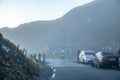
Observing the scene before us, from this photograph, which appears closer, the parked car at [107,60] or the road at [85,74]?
the road at [85,74]

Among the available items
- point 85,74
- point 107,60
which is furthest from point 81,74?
point 107,60

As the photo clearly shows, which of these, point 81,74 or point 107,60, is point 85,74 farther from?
point 107,60

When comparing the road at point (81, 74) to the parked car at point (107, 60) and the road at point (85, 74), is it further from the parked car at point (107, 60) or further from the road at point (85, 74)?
the parked car at point (107, 60)

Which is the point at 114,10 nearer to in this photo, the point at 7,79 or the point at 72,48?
the point at 72,48

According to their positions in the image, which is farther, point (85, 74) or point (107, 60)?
point (107, 60)

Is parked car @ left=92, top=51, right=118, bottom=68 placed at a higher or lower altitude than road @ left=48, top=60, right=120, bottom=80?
higher

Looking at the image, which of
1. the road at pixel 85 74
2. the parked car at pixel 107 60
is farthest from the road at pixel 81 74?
the parked car at pixel 107 60

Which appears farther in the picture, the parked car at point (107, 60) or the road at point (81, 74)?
the parked car at point (107, 60)

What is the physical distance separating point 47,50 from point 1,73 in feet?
372

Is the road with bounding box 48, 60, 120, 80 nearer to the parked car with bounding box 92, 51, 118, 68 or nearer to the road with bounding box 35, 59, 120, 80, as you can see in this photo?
the road with bounding box 35, 59, 120, 80

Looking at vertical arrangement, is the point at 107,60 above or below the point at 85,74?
above

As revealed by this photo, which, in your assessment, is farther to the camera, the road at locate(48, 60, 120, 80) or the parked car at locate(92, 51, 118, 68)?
the parked car at locate(92, 51, 118, 68)

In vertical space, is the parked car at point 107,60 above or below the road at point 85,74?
above

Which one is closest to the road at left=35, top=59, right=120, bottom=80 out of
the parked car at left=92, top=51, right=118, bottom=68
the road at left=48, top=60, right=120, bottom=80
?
the road at left=48, top=60, right=120, bottom=80
